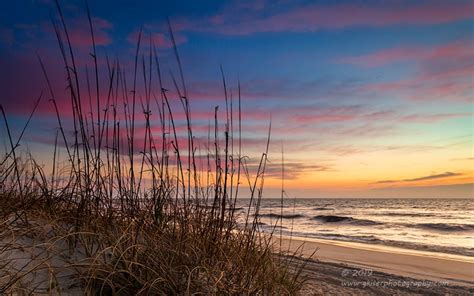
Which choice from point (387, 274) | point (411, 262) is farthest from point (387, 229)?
point (387, 274)

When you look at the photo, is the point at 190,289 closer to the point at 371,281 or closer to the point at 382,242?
the point at 371,281

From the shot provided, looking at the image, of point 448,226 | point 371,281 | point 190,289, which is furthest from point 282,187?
point 448,226

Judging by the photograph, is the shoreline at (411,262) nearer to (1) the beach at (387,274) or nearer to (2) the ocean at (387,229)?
(1) the beach at (387,274)

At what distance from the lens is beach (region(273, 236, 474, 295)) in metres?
4.97

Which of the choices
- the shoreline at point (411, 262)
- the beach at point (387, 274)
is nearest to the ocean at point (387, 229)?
the beach at point (387, 274)

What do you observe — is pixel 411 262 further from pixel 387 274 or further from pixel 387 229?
pixel 387 229

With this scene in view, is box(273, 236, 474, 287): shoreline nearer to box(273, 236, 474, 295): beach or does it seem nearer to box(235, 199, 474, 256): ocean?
box(273, 236, 474, 295): beach

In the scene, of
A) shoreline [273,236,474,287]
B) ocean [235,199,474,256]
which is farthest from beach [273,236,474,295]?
ocean [235,199,474,256]

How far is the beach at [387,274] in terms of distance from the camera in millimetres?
4973

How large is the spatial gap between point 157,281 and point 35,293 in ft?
2.08

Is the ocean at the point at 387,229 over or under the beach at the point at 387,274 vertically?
under

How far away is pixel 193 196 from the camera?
12.7 ft

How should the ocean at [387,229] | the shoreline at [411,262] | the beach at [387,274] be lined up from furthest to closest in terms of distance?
1. the ocean at [387,229]
2. the shoreline at [411,262]
3. the beach at [387,274]

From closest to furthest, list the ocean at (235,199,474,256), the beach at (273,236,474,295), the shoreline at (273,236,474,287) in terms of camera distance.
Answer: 1. the beach at (273,236,474,295)
2. the shoreline at (273,236,474,287)
3. the ocean at (235,199,474,256)
